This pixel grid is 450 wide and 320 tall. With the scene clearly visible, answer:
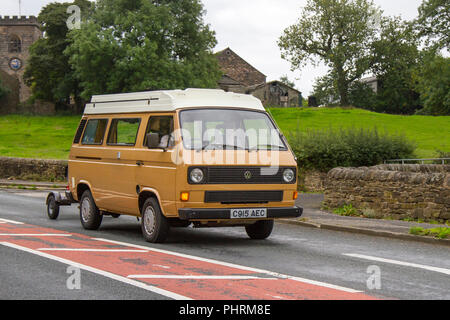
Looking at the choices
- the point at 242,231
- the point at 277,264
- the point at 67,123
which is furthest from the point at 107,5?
the point at 277,264

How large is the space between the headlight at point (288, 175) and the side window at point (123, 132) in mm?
2891

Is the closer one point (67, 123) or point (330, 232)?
point (330, 232)

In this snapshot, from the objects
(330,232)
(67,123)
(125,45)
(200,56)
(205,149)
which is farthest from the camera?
(67,123)

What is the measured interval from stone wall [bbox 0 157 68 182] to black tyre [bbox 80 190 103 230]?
62.3 feet

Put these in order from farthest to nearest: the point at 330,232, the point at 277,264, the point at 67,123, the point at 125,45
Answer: the point at 67,123 < the point at 125,45 < the point at 330,232 < the point at 277,264

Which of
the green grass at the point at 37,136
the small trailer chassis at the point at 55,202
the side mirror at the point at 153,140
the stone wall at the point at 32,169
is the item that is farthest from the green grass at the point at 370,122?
the side mirror at the point at 153,140

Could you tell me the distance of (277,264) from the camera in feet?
31.2

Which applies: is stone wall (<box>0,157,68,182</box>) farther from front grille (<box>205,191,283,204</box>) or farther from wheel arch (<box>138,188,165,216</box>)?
front grille (<box>205,191,283,204</box>)

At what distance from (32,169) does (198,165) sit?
24360mm

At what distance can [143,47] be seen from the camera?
58.1 m

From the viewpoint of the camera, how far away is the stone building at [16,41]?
102 meters

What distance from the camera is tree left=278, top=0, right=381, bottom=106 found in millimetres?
80312

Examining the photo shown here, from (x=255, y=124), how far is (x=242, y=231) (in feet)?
9.92
